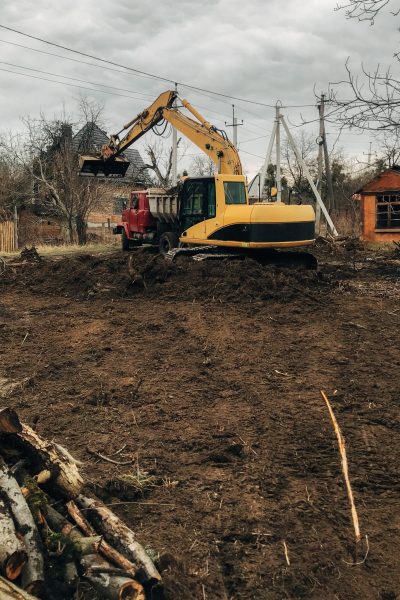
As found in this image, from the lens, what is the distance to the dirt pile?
10.0 metres

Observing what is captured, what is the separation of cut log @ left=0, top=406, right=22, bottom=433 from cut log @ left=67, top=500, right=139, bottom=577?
550 mm

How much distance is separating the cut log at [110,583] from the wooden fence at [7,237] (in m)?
25.5

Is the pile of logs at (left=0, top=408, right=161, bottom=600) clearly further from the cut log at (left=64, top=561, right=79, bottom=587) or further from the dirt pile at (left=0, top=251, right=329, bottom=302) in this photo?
the dirt pile at (left=0, top=251, right=329, bottom=302)

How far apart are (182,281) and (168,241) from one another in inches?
157

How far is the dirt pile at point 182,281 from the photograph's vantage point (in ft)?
32.9

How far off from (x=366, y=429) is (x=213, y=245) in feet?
25.3

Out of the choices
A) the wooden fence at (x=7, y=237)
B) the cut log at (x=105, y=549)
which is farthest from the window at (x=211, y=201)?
the wooden fence at (x=7, y=237)

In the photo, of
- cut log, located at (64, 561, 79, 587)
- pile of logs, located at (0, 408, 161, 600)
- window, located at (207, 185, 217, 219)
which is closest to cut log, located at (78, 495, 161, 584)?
Result: pile of logs, located at (0, 408, 161, 600)

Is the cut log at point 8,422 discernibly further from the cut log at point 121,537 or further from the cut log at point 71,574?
the cut log at point 71,574

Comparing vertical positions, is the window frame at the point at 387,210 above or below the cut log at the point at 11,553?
above

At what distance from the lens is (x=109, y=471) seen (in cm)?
398

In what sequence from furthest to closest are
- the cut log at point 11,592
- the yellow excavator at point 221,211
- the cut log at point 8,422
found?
the yellow excavator at point 221,211 → the cut log at point 8,422 → the cut log at point 11,592

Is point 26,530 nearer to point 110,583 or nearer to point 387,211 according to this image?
point 110,583

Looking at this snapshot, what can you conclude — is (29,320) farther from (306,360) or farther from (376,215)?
(376,215)
